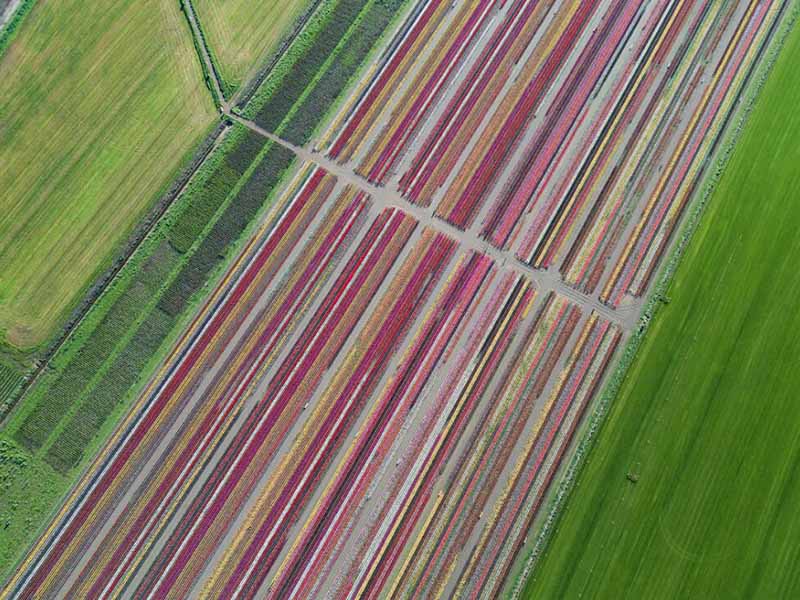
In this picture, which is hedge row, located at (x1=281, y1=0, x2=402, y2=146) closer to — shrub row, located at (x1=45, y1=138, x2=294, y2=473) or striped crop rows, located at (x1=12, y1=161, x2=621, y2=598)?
shrub row, located at (x1=45, y1=138, x2=294, y2=473)

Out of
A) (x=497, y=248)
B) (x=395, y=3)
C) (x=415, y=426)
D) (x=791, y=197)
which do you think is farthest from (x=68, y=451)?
(x=791, y=197)

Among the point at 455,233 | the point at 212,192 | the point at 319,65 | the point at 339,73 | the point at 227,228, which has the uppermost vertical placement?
the point at 339,73

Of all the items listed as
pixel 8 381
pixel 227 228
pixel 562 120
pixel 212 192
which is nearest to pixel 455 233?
pixel 562 120

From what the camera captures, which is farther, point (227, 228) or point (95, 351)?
point (227, 228)

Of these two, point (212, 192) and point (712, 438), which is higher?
point (712, 438)

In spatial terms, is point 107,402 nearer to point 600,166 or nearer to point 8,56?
point 8,56

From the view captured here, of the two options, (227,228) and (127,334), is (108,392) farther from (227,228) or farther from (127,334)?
(227,228)
